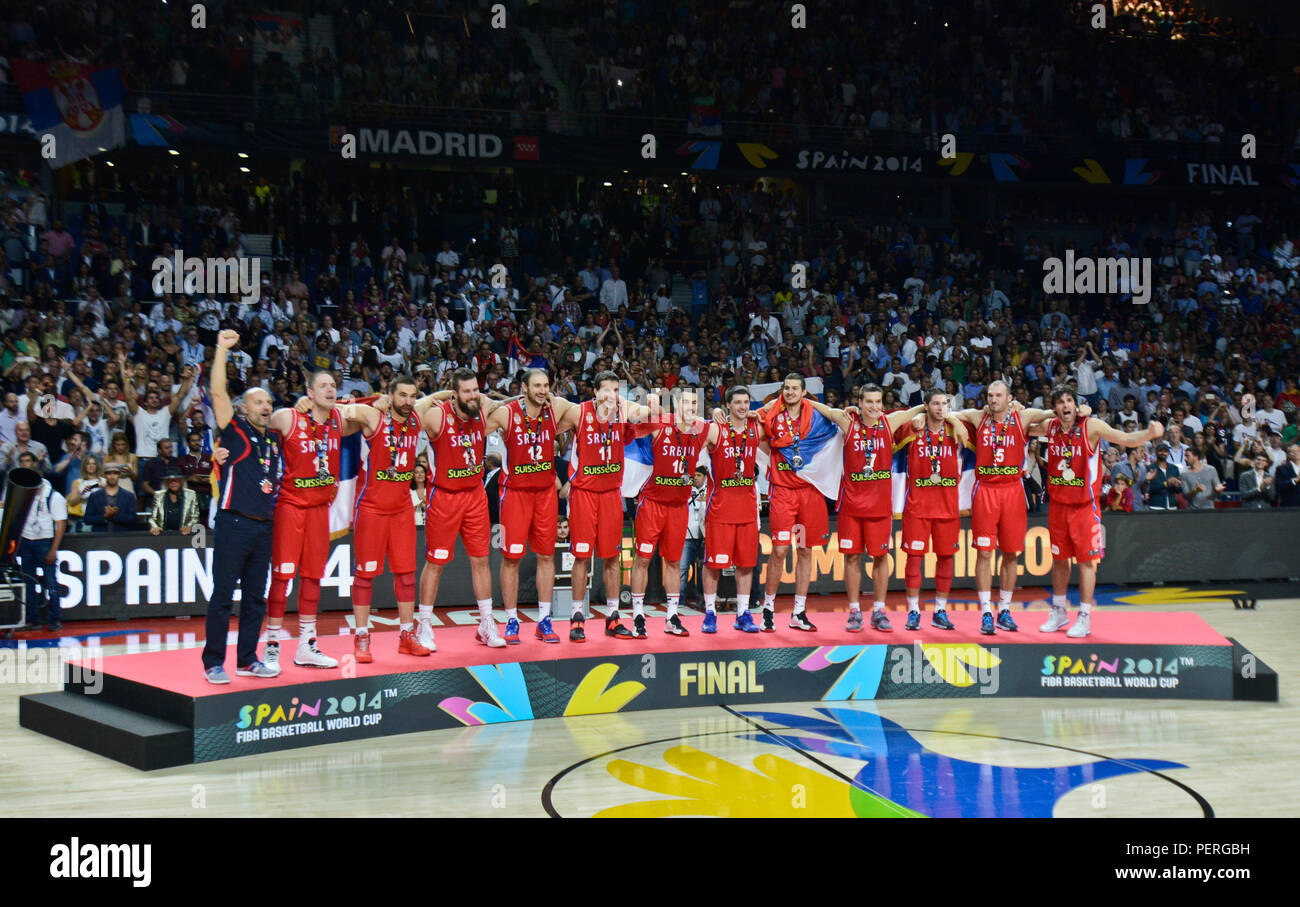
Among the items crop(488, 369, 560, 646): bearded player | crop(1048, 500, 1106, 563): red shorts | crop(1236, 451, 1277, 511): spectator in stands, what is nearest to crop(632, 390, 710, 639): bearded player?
crop(488, 369, 560, 646): bearded player

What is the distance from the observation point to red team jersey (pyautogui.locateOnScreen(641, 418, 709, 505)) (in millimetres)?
9469

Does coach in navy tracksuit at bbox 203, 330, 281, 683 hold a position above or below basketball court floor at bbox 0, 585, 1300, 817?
above

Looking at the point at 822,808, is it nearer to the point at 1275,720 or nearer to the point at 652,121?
the point at 1275,720

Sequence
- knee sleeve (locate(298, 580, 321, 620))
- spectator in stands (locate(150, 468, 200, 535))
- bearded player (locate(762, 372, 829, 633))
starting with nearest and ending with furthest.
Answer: knee sleeve (locate(298, 580, 321, 620)) < bearded player (locate(762, 372, 829, 633)) < spectator in stands (locate(150, 468, 200, 535))

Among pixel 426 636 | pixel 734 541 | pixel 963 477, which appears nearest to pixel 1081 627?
pixel 963 477

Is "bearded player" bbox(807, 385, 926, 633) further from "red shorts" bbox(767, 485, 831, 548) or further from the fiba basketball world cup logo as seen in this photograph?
the fiba basketball world cup logo

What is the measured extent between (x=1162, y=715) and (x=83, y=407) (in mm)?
11950

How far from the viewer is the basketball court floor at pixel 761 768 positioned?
6723 mm

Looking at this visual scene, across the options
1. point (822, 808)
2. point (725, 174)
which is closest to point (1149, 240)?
point (725, 174)

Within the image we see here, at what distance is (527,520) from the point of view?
30.1 ft

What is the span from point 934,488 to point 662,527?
7.84ft

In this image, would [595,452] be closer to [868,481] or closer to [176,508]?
Answer: [868,481]

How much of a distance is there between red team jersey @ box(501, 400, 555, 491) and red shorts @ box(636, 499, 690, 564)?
2.76 feet

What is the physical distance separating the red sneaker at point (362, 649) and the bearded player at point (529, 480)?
1135 millimetres
